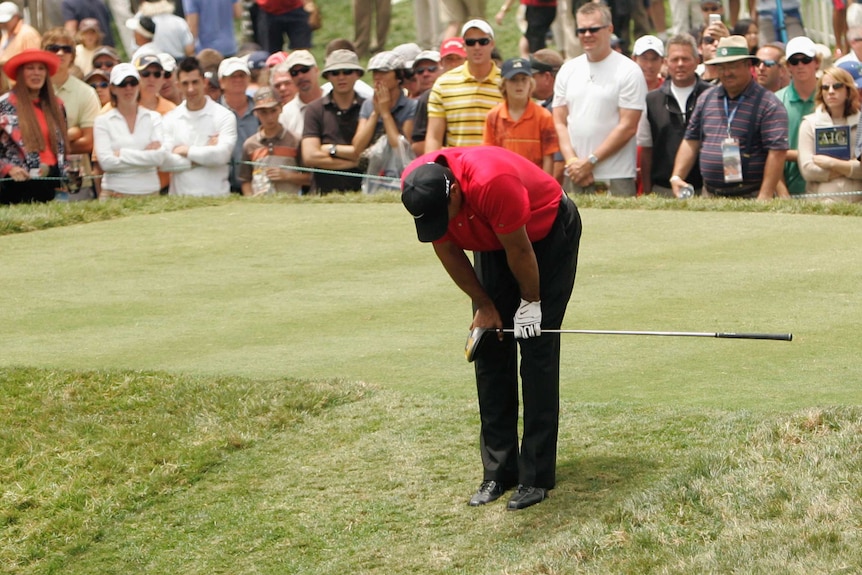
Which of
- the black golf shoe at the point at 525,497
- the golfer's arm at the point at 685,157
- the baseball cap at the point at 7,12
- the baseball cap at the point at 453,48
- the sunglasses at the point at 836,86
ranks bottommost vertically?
the black golf shoe at the point at 525,497

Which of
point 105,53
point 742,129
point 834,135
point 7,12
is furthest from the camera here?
point 7,12

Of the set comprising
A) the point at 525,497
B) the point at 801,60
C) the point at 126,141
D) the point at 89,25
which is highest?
the point at 89,25

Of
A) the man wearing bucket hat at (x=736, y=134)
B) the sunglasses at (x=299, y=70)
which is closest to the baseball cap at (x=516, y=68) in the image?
the man wearing bucket hat at (x=736, y=134)

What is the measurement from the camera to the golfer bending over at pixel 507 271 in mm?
5547

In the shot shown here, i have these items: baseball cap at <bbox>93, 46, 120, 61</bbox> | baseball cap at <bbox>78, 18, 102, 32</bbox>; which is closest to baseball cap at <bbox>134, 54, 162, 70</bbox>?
baseball cap at <bbox>93, 46, 120, 61</bbox>

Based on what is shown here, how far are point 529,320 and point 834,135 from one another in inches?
274

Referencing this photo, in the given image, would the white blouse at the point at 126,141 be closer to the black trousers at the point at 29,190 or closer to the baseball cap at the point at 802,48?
the black trousers at the point at 29,190

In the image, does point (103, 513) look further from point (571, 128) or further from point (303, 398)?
point (571, 128)

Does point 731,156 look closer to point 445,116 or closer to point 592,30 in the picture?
point 592,30

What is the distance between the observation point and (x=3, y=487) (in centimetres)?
675

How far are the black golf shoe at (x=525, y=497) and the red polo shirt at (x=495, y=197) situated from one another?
1.10 metres

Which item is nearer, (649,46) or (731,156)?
(731,156)

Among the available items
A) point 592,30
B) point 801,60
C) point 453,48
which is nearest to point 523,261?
point 592,30

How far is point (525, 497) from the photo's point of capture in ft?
20.2
